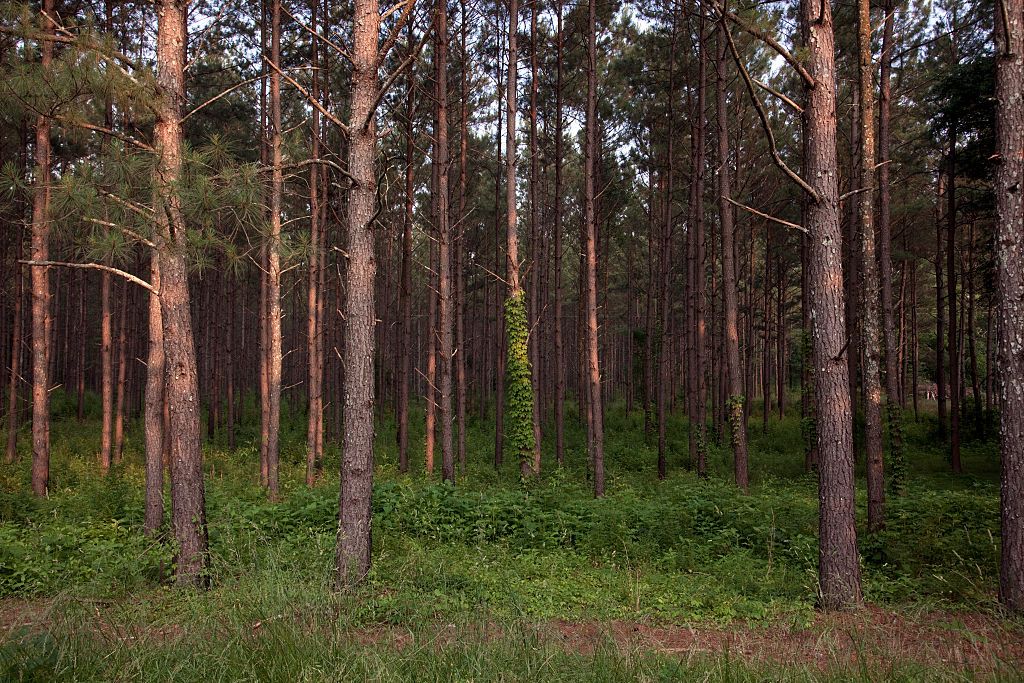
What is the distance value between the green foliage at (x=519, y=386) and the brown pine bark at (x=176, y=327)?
24.3ft

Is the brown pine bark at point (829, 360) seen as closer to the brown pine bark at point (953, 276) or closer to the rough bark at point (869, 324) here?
the rough bark at point (869, 324)

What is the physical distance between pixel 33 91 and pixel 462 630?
6.88 meters

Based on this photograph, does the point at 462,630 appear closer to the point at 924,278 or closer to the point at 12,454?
the point at 12,454

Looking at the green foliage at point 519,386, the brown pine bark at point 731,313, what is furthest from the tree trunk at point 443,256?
the brown pine bark at point 731,313

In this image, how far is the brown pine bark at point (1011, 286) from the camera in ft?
19.7

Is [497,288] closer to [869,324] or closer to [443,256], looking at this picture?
[443,256]

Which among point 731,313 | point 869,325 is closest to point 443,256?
point 731,313

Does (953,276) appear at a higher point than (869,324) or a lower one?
higher

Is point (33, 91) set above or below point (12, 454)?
above

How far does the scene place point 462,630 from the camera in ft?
13.8

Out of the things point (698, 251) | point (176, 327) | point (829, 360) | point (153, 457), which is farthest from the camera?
point (698, 251)

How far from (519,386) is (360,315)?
292 inches

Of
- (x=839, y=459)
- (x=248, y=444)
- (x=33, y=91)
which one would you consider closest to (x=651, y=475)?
(x=839, y=459)

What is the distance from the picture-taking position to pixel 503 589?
22.2 feet
